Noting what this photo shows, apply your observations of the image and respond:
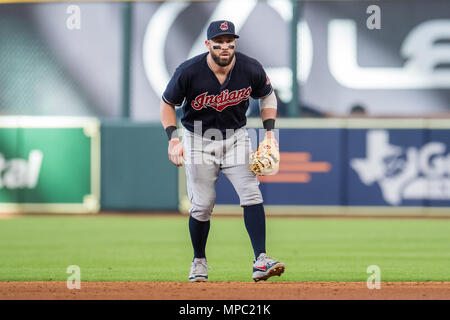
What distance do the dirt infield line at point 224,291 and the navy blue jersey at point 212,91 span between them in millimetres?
982

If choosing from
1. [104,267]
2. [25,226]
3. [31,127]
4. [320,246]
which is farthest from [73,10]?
[104,267]

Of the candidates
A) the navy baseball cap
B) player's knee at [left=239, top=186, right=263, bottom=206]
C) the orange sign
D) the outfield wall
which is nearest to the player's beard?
the navy baseball cap

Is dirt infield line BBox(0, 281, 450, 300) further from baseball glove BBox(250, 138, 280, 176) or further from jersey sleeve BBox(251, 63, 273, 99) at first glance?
jersey sleeve BBox(251, 63, 273, 99)

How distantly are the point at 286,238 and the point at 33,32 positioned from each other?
43.4 ft

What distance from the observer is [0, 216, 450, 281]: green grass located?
6.55m

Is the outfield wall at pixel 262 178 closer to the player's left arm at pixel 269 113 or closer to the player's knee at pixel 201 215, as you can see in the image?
the player's left arm at pixel 269 113

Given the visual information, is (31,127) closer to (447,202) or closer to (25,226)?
(25,226)

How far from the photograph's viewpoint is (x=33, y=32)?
21141 mm

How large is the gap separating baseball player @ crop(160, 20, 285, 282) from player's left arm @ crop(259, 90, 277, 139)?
9 cm

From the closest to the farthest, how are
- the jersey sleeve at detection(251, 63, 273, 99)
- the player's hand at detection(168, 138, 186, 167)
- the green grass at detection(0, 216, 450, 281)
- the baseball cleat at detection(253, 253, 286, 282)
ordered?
the baseball cleat at detection(253, 253, 286, 282)
the player's hand at detection(168, 138, 186, 167)
the jersey sleeve at detection(251, 63, 273, 99)
the green grass at detection(0, 216, 450, 281)

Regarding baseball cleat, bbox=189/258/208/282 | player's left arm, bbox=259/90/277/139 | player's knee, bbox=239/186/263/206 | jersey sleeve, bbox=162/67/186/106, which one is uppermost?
jersey sleeve, bbox=162/67/186/106

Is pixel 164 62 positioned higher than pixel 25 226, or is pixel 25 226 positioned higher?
pixel 164 62

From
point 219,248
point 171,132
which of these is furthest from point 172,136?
point 219,248

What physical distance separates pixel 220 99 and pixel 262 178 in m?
6.01
